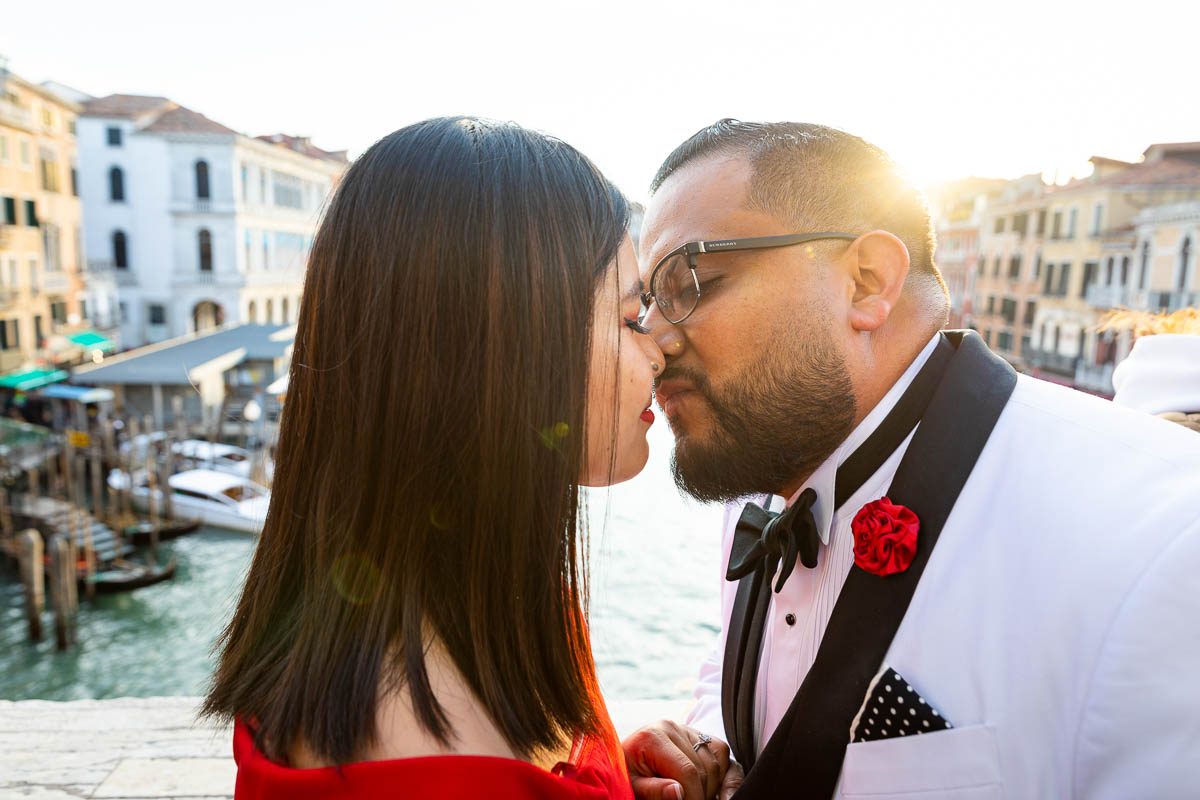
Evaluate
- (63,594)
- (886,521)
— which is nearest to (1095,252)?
(63,594)

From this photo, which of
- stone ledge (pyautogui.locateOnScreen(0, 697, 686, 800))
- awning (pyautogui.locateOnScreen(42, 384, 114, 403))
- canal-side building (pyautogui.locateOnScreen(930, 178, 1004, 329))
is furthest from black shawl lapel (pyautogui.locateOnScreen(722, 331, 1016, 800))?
canal-side building (pyautogui.locateOnScreen(930, 178, 1004, 329))

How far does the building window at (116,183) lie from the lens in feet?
106

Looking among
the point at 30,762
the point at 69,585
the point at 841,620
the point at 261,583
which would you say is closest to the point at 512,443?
the point at 261,583

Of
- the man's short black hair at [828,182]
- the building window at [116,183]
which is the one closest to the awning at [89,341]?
the building window at [116,183]

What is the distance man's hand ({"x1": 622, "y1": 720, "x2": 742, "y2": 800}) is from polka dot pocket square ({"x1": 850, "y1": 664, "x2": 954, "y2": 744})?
0.36m

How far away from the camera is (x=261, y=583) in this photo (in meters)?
1.33

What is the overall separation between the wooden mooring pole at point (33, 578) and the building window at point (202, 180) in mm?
21577

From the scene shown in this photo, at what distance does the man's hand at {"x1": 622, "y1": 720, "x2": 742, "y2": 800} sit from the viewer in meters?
1.60

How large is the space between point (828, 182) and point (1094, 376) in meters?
29.7

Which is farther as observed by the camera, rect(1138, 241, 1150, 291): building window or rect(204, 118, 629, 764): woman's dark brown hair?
rect(1138, 241, 1150, 291): building window

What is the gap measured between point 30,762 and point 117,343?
31562mm

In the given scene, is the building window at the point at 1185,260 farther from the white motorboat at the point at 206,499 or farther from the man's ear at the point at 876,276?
the man's ear at the point at 876,276

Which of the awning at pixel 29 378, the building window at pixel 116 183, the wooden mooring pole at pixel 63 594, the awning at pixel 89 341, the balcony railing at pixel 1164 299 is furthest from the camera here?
the building window at pixel 116 183

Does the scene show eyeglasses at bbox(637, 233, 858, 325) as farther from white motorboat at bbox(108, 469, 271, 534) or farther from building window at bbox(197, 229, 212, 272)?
building window at bbox(197, 229, 212, 272)
